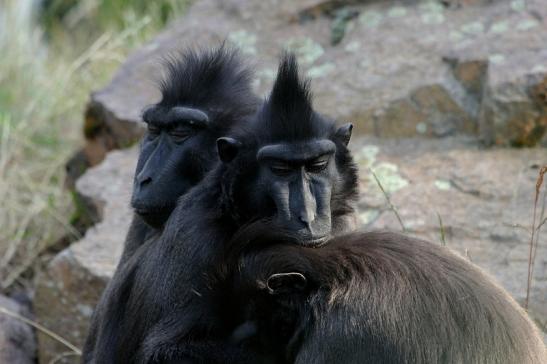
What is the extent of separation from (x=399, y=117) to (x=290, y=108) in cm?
312

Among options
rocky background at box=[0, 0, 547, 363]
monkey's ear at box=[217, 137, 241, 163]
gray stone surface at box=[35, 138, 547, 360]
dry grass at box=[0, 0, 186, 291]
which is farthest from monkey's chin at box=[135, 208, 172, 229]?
dry grass at box=[0, 0, 186, 291]

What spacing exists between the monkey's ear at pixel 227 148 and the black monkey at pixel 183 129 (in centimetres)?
50

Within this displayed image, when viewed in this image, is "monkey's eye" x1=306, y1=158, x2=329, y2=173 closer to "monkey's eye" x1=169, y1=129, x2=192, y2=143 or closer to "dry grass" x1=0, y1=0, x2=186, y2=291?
"monkey's eye" x1=169, y1=129, x2=192, y2=143

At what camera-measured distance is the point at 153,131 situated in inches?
233

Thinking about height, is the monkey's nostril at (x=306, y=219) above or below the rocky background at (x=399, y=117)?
above

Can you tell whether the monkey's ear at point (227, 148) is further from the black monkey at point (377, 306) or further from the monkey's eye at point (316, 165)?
Answer: the black monkey at point (377, 306)

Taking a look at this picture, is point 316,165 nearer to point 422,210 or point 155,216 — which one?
point 155,216

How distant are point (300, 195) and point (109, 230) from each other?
3.04 meters

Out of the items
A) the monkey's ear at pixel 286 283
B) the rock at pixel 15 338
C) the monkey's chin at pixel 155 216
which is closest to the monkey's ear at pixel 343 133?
the monkey's chin at pixel 155 216

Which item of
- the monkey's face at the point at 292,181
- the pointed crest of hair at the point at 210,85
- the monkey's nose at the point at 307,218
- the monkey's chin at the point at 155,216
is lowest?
the monkey's chin at the point at 155,216

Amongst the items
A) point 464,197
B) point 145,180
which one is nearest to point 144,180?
point 145,180

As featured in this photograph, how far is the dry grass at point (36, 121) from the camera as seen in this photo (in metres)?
8.91

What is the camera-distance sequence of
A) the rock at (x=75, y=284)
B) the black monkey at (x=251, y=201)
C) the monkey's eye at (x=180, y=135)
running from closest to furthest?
the black monkey at (x=251, y=201), the monkey's eye at (x=180, y=135), the rock at (x=75, y=284)

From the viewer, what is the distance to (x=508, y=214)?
680 centimetres
